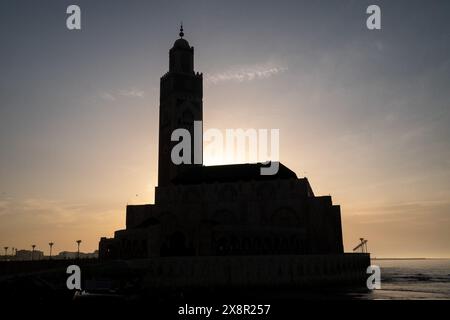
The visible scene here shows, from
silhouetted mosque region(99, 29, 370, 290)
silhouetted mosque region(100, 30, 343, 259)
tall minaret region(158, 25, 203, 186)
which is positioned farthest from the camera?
tall minaret region(158, 25, 203, 186)

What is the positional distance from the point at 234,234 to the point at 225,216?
10929 mm

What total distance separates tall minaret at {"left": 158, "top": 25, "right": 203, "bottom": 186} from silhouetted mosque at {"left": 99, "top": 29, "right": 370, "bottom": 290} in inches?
79.1

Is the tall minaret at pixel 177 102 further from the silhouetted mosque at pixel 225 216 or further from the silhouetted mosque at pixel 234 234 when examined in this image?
the silhouetted mosque at pixel 234 234

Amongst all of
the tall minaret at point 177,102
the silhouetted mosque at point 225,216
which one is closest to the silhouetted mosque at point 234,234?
the silhouetted mosque at point 225,216

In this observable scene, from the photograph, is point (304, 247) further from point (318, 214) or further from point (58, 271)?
point (58, 271)

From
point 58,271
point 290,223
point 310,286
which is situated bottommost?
point 310,286

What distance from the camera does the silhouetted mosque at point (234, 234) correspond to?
59375 mm

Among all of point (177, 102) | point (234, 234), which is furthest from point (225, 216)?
point (177, 102)

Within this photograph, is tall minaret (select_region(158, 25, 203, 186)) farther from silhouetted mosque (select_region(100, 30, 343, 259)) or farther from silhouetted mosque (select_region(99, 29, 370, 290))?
silhouetted mosque (select_region(99, 29, 370, 290))

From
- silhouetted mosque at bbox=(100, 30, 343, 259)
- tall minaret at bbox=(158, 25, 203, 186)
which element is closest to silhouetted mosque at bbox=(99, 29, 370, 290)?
silhouetted mosque at bbox=(100, 30, 343, 259)

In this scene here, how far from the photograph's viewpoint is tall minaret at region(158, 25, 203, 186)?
9575 centimetres
